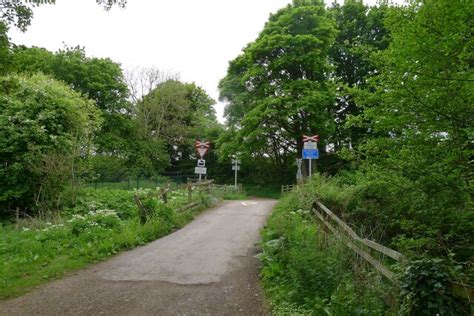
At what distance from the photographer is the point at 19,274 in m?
7.38

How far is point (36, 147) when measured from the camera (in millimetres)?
13945

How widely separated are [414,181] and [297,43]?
82.0 ft

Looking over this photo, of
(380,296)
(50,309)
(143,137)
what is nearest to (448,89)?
(380,296)

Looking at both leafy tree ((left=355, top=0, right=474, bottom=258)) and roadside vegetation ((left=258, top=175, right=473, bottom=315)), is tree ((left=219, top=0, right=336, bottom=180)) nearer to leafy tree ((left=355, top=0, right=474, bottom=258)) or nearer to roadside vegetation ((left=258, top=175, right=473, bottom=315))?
roadside vegetation ((left=258, top=175, right=473, bottom=315))

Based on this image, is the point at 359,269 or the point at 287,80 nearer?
the point at 359,269

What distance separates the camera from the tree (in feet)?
91.1

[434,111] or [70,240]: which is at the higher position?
[434,111]

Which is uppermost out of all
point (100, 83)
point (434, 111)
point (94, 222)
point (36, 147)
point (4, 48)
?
point (100, 83)

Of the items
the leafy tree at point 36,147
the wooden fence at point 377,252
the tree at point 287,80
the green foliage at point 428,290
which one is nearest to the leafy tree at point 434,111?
the wooden fence at point 377,252

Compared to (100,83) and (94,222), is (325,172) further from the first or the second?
(100,83)

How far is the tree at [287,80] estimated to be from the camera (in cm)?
2778

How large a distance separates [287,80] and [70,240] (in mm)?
23469

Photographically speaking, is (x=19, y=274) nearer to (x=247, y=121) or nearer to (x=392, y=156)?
(x=392, y=156)

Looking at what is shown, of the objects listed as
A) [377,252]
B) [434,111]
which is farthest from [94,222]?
[434,111]
